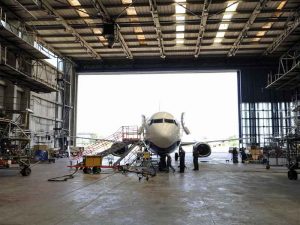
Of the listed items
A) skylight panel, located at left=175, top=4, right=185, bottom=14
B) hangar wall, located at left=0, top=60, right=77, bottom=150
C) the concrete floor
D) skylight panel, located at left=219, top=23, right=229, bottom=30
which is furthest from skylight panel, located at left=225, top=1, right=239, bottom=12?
the concrete floor

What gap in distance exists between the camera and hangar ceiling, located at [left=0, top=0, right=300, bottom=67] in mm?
28422

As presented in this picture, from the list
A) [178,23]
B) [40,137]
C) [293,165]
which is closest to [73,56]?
[40,137]

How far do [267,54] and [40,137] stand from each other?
102 ft

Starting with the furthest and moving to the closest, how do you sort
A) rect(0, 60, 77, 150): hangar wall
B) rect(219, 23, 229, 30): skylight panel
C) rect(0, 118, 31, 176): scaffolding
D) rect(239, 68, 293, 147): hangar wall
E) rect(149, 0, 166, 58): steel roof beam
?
1. rect(239, 68, 293, 147): hangar wall
2. rect(0, 60, 77, 150): hangar wall
3. rect(219, 23, 229, 30): skylight panel
4. rect(149, 0, 166, 58): steel roof beam
5. rect(0, 118, 31, 176): scaffolding

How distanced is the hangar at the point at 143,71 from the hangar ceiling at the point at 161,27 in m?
0.12

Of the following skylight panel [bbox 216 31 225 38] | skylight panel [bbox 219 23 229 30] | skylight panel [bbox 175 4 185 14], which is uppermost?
skylight panel [bbox 219 23 229 30]

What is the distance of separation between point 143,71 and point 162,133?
29219mm

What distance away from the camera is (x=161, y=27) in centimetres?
3438

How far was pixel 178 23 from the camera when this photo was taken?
3266 centimetres

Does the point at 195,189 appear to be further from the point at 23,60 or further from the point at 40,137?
the point at 40,137

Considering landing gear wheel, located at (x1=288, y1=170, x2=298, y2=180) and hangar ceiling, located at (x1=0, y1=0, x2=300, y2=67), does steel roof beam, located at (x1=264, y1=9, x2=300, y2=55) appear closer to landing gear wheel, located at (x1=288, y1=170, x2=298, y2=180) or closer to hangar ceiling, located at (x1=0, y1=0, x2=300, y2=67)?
hangar ceiling, located at (x1=0, y1=0, x2=300, y2=67)

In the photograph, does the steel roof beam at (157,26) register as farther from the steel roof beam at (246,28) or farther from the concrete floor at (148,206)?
the concrete floor at (148,206)

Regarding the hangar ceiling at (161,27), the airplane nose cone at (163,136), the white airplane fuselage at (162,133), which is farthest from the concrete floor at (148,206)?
the hangar ceiling at (161,27)

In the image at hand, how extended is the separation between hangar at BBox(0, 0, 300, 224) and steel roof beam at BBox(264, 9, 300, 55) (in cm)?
19
